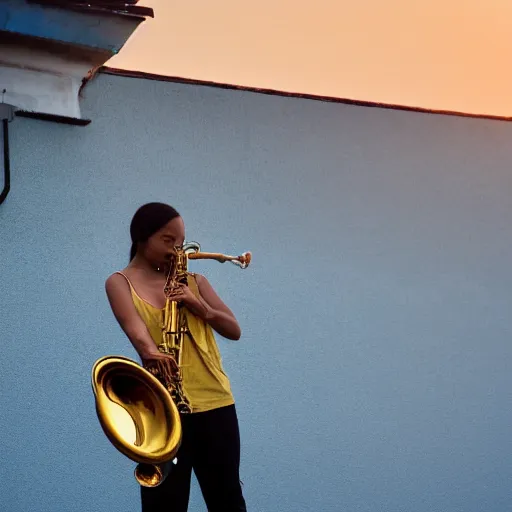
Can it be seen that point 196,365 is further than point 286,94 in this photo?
No

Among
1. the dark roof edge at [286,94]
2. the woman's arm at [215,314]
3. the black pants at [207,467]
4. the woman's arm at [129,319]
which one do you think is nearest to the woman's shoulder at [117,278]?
the woman's arm at [129,319]

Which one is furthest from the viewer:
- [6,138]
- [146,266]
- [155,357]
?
[6,138]

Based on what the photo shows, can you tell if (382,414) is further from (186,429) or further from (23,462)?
(186,429)

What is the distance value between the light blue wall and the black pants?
1.42m

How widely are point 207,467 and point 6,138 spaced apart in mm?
1967

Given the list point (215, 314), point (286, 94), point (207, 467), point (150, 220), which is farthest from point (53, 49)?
point (207, 467)

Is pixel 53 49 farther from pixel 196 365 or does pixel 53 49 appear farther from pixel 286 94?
pixel 196 365

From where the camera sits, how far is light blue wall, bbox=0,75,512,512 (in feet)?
15.8

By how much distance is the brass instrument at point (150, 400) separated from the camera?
3346 mm

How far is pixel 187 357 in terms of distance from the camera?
11.8 ft

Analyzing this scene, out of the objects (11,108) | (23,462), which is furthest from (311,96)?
(23,462)

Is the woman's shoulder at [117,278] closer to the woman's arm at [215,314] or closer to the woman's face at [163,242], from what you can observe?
the woman's face at [163,242]

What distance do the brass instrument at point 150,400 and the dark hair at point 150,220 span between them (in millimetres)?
221

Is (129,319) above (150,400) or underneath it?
above
